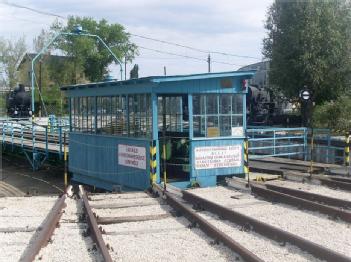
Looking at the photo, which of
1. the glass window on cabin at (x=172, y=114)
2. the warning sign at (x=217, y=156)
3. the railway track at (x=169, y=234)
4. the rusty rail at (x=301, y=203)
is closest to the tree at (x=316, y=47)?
the glass window on cabin at (x=172, y=114)

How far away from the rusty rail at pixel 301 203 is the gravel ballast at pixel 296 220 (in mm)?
122

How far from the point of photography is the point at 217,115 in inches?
544

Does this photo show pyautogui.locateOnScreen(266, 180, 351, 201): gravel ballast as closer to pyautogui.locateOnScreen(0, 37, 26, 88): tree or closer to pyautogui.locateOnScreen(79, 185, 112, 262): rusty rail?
pyautogui.locateOnScreen(79, 185, 112, 262): rusty rail

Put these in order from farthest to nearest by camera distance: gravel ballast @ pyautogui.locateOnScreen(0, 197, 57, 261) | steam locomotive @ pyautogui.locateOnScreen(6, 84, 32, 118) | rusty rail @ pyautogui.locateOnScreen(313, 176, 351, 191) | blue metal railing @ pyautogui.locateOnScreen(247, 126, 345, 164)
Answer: steam locomotive @ pyautogui.locateOnScreen(6, 84, 32, 118), blue metal railing @ pyautogui.locateOnScreen(247, 126, 345, 164), rusty rail @ pyautogui.locateOnScreen(313, 176, 351, 191), gravel ballast @ pyautogui.locateOnScreen(0, 197, 57, 261)

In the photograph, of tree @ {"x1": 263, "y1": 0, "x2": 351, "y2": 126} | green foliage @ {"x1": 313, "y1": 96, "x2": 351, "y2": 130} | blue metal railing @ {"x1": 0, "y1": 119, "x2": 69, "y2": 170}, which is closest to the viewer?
blue metal railing @ {"x1": 0, "y1": 119, "x2": 69, "y2": 170}

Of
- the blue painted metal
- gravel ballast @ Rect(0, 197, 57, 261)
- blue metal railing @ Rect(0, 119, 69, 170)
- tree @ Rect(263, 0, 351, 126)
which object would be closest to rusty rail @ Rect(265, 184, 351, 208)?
the blue painted metal

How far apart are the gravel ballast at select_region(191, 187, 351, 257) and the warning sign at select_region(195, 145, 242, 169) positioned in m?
1.56

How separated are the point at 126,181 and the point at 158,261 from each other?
7.67 meters

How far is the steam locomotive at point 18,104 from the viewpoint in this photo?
48.0 m

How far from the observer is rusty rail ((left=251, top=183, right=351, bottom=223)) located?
28.8ft

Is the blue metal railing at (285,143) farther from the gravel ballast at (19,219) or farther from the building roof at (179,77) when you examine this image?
the gravel ballast at (19,219)

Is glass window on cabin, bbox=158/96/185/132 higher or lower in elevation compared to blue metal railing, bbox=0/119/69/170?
higher

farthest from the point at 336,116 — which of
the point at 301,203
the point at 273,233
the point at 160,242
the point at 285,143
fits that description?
the point at 160,242

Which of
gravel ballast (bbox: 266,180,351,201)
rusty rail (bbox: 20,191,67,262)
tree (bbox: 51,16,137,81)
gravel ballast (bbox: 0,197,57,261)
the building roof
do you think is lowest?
gravel ballast (bbox: 0,197,57,261)
